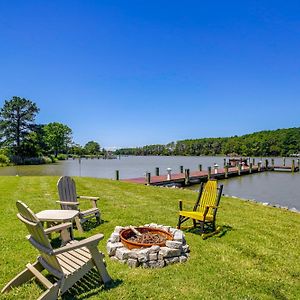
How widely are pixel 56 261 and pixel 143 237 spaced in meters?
2.26

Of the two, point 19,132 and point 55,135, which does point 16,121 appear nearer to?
point 19,132

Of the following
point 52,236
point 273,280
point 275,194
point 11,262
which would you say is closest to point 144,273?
point 273,280

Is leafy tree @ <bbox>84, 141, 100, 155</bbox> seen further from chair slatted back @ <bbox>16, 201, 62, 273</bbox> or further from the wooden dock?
chair slatted back @ <bbox>16, 201, 62, 273</bbox>

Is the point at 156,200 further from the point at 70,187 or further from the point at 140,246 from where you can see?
the point at 140,246

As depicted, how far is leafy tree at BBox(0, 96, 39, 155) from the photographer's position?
5497 cm

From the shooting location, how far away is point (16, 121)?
56.2 m

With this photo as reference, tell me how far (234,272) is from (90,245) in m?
2.44

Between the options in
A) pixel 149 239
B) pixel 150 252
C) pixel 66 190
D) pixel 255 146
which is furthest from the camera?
pixel 255 146

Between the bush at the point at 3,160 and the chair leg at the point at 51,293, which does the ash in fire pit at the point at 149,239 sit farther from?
the bush at the point at 3,160

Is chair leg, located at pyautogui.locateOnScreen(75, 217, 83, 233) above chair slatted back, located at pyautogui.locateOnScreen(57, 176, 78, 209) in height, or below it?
below

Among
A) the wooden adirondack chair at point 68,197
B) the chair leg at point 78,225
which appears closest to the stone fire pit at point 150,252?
the chair leg at point 78,225

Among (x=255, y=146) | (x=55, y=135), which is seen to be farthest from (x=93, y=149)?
(x=255, y=146)

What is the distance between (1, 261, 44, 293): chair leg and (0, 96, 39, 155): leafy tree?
55.8 m

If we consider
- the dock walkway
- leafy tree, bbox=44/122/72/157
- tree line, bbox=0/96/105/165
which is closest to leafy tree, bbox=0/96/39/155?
tree line, bbox=0/96/105/165
